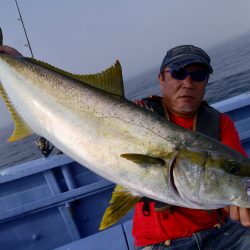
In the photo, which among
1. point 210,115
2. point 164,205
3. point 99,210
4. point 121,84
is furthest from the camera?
point 99,210

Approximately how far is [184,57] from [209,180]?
4.88 feet

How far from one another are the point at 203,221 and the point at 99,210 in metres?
2.38

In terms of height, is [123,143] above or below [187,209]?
above

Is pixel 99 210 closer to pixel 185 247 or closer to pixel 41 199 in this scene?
pixel 41 199

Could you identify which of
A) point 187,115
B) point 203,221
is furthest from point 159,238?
point 187,115

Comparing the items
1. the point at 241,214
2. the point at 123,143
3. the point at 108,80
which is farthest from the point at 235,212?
the point at 108,80

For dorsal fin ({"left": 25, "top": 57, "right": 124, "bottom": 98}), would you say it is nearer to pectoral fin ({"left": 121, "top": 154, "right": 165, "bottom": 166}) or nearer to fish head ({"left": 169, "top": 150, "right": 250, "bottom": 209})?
pectoral fin ({"left": 121, "top": 154, "right": 165, "bottom": 166})

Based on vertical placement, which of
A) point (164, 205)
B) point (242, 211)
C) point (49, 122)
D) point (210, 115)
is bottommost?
point (242, 211)

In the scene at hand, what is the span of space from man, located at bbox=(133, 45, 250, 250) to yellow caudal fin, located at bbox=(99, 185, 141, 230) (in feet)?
1.66

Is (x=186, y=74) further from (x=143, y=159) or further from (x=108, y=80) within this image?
(x=143, y=159)

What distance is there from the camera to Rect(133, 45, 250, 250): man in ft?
9.99

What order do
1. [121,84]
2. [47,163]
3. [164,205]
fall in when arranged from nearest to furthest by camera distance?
[121,84]
[164,205]
[47,163]

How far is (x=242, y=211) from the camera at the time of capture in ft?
7.71

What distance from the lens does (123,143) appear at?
2465 mm
